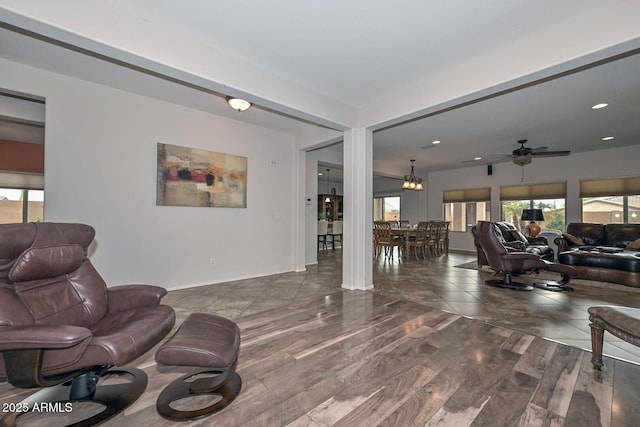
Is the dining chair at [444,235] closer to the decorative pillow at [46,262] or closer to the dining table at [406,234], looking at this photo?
the dining table at [406,234]

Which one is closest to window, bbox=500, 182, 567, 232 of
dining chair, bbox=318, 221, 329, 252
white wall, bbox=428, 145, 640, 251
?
white wall, bbox=428, 145, 640, 251

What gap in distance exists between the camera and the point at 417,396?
1.66 meters

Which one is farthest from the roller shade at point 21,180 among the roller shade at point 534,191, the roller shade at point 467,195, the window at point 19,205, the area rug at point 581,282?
the roller shade at point 534,191

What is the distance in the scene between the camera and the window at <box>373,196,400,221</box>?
1109 cm

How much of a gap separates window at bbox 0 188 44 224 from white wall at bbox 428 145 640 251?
1019 centimetres

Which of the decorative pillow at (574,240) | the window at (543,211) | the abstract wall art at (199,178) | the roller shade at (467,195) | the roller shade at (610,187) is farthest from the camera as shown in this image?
the roller shade at (467,195)

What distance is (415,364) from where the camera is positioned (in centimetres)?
202

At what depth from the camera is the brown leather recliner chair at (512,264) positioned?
405cm

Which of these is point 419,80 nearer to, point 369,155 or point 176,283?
point 369,155

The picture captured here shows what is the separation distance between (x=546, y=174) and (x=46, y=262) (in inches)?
368

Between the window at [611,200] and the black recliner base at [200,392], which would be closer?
the black recliner base at [200,392]

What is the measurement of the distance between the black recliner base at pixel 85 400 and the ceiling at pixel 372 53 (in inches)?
101

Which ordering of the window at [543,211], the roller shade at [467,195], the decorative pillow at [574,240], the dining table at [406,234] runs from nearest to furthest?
the decorative pillow at [574,240]
the dining table at [406,234]
the window at [543,211]
the roller shade at [467,195]

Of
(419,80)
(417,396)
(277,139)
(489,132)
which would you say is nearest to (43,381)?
(417,396)
